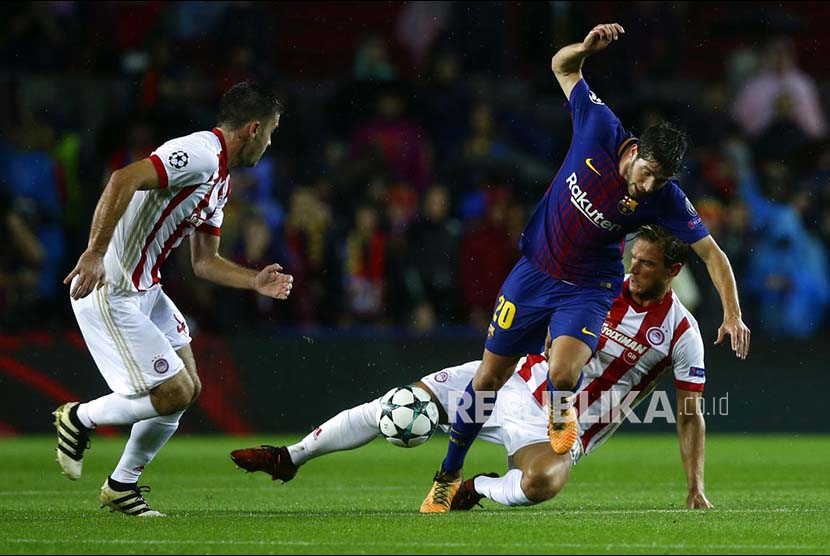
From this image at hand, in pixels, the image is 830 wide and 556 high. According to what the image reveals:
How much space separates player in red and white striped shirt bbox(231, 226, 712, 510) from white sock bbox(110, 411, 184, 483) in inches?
16.4

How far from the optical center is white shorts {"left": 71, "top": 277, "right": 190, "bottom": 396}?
7.45 metres

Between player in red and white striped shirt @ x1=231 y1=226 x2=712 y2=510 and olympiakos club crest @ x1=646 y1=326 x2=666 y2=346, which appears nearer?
player in red and white striped shirt @ x1=231 y1=226 x2=712 y2=510

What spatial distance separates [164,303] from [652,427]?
8.61 meters

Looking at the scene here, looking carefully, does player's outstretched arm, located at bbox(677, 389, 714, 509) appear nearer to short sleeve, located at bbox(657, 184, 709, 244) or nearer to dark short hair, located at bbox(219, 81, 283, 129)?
short sleeve, located at bbox(657, 184, 709, 244)

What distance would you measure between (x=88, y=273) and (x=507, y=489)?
2611mm

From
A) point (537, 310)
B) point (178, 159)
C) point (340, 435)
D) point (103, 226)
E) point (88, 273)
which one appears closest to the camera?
point (88, 273)

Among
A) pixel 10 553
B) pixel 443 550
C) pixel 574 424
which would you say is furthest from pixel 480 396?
pixel 10 553

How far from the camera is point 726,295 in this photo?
7516 millimetres

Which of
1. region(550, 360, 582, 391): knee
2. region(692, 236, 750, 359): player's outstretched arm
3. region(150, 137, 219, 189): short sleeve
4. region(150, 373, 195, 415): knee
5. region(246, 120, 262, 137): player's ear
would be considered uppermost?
region(246, 120, 262, 137): player's ear

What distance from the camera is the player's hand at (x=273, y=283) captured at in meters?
7.71

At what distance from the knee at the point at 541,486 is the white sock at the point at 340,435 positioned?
3.13 feet

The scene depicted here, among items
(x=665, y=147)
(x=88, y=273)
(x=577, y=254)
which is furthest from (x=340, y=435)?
(x=665, y=147)

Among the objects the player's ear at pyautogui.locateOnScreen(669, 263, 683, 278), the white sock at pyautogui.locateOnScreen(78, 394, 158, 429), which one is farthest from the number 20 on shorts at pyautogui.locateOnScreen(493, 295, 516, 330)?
the white sock at pyautogui.locateOnScreen(78, 394, 158, 429)

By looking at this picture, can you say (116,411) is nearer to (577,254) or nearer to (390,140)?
(577,254)
